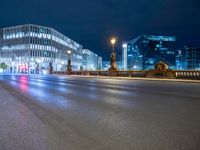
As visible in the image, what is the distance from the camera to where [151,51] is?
185 m

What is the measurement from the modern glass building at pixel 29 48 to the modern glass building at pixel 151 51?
245 feet

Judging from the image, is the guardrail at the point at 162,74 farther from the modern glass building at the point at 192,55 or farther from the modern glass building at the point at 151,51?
the modern glass building at the point at 192,55

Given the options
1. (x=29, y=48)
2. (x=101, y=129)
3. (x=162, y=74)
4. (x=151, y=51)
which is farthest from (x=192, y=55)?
(x=101, y=129)

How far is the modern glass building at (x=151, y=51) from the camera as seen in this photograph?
Result: 185 meters

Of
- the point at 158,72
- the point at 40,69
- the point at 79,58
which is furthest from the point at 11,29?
the point at 158,72

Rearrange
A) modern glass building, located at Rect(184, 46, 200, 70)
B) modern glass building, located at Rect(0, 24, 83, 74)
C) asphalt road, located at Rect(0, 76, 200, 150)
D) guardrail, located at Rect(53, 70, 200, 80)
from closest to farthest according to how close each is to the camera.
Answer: asphalt road, located at Rect(0, 76, 200, 150) → guardrail, located at Rect(53, 70, 200, 80) → modern glass building, located at Rect(0, 24, 83, 74) → modern glass building, located at Rect(184, 46, 200, 70)

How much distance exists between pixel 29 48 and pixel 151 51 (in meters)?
103

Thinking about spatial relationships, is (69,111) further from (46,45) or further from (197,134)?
(46,45)

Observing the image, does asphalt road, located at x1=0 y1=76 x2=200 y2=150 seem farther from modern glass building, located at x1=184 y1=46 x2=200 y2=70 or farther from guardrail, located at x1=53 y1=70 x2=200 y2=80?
modern glass building, located at x1=184 y1=46 x2=200 y2=70

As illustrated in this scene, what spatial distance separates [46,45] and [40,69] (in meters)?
13.2

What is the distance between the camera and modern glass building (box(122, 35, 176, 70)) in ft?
607

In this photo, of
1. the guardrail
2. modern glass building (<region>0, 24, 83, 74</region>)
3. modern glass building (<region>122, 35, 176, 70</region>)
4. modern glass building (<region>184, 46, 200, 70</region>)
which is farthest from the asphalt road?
modern glass building (<region>184, 46, 200, 70</region>)

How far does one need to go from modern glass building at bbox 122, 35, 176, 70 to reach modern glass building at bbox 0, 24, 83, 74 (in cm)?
7473

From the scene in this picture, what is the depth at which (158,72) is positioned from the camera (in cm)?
3422
